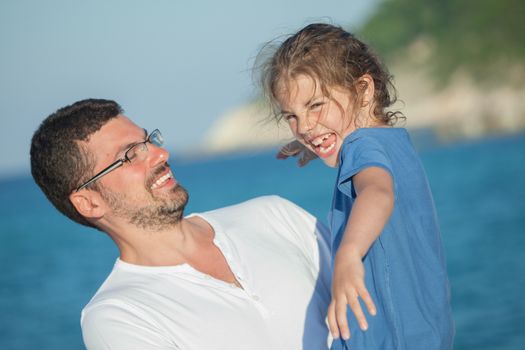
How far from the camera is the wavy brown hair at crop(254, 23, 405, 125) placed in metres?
2.38

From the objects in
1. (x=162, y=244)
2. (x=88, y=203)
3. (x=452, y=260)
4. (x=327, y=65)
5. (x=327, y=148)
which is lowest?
(x=452, y=260)

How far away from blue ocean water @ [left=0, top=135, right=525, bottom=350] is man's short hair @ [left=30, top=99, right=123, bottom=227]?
19.8 feet

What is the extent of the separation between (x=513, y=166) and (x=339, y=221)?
2561cm

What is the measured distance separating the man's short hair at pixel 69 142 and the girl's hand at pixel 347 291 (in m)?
1.20

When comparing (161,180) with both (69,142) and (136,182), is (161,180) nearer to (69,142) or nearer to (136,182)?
(136,182)

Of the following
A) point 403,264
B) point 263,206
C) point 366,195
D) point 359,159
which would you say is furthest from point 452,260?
point 366,195

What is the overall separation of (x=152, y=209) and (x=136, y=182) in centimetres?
11

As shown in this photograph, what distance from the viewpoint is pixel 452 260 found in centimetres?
1239

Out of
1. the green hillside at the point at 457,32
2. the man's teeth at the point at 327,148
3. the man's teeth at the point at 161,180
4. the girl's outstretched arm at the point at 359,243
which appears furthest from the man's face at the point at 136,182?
the green hillside at the point at 457,32

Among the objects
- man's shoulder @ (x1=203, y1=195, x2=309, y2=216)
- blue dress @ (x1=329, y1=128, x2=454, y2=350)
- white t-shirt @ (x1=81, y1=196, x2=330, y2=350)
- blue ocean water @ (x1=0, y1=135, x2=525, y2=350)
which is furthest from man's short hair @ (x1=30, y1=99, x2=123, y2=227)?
blue ocean water @ (x1=0, y1=135, x2=525, y2=350)

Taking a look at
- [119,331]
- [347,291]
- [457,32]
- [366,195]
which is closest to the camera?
[347,291]

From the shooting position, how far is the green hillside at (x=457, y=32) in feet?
176

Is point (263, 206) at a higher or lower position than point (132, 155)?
lower

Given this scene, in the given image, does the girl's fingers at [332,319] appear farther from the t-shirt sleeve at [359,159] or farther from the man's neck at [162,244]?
the man's neck at [162,244]
